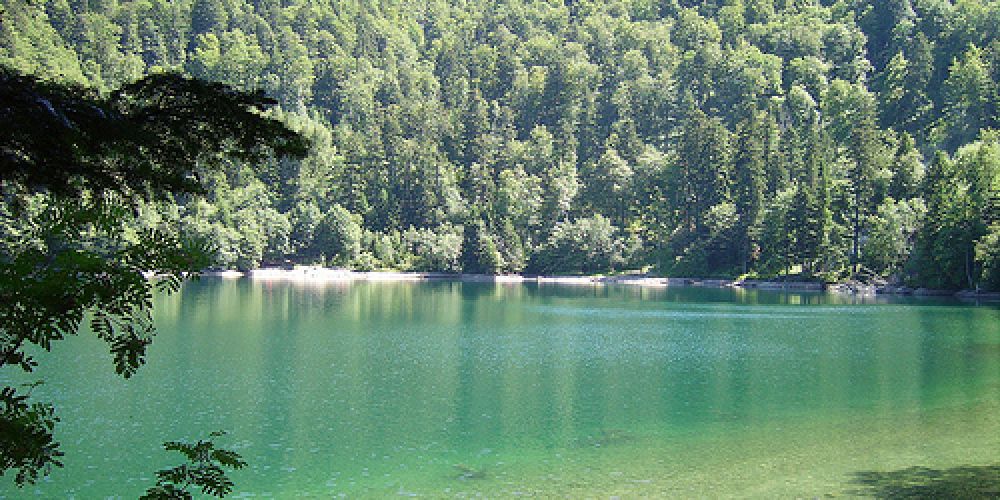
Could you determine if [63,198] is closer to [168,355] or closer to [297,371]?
[297,371]

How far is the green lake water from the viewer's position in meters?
18.0

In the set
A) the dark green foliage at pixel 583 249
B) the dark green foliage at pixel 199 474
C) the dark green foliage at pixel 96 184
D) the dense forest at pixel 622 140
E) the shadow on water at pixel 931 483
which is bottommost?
the shadow on water at pixel 931 483

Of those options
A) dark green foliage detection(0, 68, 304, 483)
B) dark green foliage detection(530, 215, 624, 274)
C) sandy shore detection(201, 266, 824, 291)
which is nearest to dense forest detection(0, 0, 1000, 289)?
dark green foliage detection(530, 215, 624, 274)

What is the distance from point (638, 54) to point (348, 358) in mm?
132836

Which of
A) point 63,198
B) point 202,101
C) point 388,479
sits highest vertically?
point 202,101

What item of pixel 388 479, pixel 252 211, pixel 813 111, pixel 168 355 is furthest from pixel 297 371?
pixel 813 111

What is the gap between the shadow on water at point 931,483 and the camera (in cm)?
1581

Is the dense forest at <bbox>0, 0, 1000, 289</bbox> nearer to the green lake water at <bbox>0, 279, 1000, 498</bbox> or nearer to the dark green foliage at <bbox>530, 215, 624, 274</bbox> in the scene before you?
the dark green foliage at <bbox>530, 215, 624, 274</bbox>

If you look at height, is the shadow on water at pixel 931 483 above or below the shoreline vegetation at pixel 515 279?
below

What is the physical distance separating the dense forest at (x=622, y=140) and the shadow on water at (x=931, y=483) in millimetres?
50778

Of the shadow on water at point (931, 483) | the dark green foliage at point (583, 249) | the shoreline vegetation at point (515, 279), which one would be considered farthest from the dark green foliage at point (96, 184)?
the dark green foliage at point (583, 249)

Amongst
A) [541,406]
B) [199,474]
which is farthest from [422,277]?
[199,474]

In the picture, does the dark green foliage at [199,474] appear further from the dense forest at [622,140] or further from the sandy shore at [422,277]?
the sandy shore at [422,277]

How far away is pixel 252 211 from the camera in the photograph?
11150 cm
